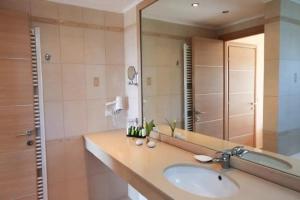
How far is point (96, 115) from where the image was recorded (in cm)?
259

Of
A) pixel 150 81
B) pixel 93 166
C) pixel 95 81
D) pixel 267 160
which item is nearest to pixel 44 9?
pixel 95 81

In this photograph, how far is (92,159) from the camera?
8.45 feet

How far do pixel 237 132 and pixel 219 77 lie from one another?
0.43m

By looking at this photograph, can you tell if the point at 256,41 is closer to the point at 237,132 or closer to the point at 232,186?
the point at 237,132

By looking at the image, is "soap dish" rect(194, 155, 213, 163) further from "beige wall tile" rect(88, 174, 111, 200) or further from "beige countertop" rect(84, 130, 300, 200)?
"beige wall tile" rect(88, 174, 111, 200)

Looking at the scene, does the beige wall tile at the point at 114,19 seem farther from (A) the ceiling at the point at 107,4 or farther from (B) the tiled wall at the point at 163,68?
(B) the tiled wall at the point at 163,68

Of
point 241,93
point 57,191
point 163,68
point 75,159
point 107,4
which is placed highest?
point 107,4

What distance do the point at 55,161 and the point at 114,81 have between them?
110 cm

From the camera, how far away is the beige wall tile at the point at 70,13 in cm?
234

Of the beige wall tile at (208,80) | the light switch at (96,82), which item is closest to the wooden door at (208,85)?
the beige wall tile at (208,80)

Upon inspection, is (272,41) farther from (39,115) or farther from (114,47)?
(39,115)

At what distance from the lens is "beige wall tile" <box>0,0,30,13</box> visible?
6.73 feet

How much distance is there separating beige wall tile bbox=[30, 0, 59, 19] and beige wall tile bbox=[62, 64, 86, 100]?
527mm

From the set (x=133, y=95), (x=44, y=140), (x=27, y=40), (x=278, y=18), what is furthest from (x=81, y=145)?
(x=278, y=18)
